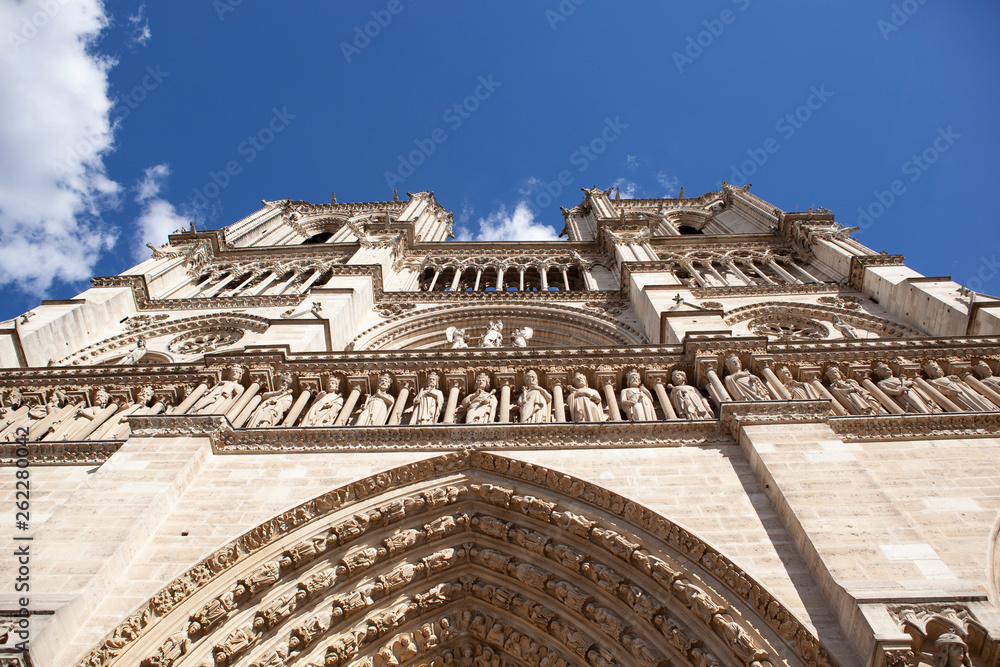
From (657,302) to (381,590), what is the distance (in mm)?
9434

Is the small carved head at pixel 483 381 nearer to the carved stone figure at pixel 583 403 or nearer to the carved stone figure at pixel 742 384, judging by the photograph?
the carved stone figure at pixel 583 403

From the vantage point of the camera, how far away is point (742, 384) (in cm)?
896

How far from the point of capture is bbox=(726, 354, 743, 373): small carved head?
377 inches

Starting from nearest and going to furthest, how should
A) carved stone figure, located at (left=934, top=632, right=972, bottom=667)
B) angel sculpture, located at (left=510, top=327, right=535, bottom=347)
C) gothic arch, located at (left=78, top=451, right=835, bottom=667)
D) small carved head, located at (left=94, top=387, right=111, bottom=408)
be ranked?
carved stone figure, located at (left=934, top=632, right=972, bottom=667), gothic arch, located at (left=78, top=451, right=835, bottom=667), small carved head, located at (left=94, top=387, right=111, bottom=408), angel sculpture, located at (left=510, top=327, right=535, bottom=347)

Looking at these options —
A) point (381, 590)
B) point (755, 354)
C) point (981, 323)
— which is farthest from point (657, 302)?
point (381, 590)

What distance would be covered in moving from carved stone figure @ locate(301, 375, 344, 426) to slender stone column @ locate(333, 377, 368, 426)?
7 cm

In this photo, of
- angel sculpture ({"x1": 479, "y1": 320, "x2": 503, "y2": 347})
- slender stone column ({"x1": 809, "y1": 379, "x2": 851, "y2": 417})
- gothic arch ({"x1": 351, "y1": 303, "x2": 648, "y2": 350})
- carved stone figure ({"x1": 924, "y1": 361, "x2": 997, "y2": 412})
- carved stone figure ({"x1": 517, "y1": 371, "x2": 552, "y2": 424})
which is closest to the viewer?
carved stone figure ({"x1": 924, "y1": 361, "x2": 997, "y2": 412})

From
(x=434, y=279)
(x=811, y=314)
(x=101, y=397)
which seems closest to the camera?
(x=101, y=397)

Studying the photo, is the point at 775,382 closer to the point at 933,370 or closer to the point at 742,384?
the point at 742,384

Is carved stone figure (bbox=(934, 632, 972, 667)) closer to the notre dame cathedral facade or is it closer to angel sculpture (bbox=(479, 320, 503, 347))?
the notre dame cathedral facade

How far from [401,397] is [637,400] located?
10.6ft

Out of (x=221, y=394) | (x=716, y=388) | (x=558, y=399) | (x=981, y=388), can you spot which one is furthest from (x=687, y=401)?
(x=221, y=394)

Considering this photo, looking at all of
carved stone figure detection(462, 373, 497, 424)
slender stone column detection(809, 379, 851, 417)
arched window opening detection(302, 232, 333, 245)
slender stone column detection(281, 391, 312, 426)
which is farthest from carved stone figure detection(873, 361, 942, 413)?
arched window opening detection(302, 232, 333, 245)

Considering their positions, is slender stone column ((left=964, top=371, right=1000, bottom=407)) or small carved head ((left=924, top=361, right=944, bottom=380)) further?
small carved head ((left=924, top=361, right=944, bottom=380))
